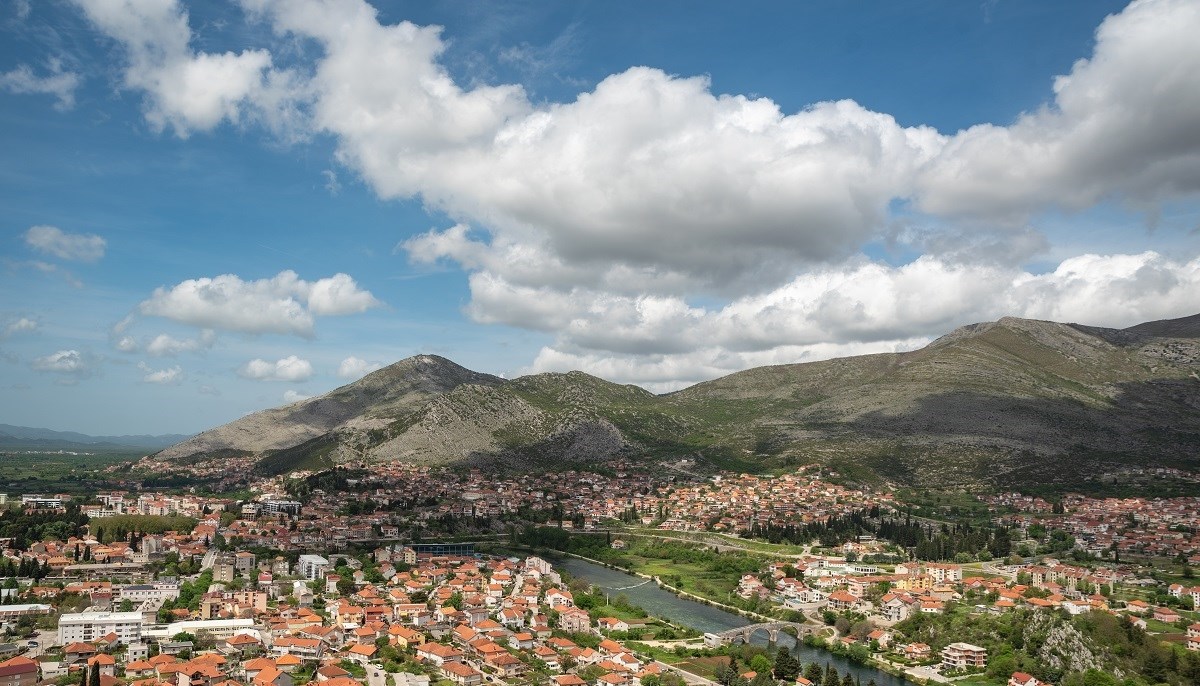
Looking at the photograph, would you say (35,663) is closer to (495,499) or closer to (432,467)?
(495,499)

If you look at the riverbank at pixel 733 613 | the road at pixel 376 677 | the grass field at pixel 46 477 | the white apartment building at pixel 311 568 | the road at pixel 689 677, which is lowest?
the riverbank at pixel 733 613

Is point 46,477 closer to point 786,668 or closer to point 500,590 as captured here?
point 500,590

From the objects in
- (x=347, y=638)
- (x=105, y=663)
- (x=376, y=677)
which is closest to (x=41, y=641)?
(x=105, y=663)

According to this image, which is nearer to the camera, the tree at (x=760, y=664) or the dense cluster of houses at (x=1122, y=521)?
the tree at (x=760, y=664)

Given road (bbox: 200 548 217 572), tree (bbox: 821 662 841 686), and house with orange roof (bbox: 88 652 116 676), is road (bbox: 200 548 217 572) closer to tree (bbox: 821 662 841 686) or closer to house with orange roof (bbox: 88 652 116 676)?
house with orange roof (bbox: 88 652 116 676)

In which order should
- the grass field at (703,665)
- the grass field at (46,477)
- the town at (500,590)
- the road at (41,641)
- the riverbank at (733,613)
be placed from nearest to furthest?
the grass field at (703,665), the road at (41,641), the town at (500,590), the riverbank at (733,613), the grass field at (46,477)

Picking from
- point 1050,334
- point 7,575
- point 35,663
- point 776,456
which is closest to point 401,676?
point 35,663

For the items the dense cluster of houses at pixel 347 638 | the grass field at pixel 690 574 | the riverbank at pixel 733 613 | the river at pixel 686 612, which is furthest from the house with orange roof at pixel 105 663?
the grass field at pixel 690 574

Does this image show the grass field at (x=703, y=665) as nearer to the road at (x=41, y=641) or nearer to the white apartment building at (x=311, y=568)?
the road at (x=41, y=641)
